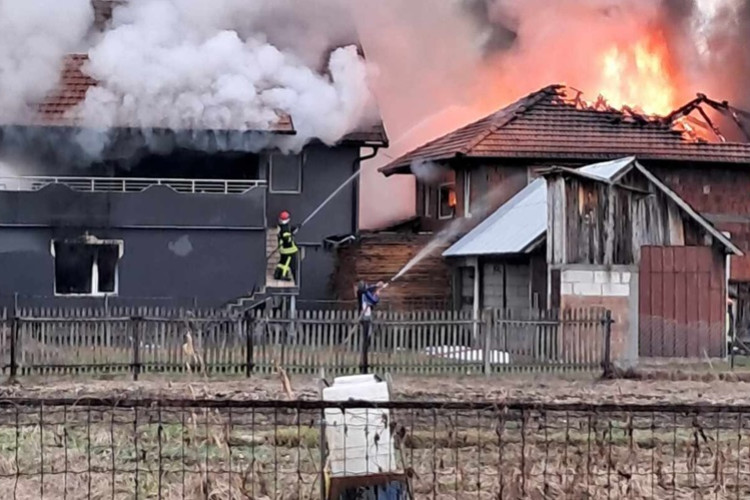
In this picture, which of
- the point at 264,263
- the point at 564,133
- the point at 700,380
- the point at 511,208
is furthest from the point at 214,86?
the point at 700,380

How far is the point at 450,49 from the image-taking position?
3459cm

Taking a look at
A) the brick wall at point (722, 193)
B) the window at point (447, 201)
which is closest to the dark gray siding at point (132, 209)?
the window at point (447, 201)

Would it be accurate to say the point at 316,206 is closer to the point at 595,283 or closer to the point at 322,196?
the point at 322,196

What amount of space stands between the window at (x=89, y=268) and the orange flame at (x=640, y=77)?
1482cm

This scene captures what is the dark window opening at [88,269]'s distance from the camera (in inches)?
983

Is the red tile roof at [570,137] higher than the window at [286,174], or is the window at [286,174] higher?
the red tile roof at [570,137]

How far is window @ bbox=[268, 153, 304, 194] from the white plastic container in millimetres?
19367

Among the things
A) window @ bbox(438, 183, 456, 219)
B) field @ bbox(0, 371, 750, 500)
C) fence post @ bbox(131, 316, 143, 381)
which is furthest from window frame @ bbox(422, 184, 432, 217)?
field @ bbox(0, 371, 750, 500)

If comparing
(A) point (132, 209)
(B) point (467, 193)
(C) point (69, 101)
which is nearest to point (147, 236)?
(A) point (132, 209)

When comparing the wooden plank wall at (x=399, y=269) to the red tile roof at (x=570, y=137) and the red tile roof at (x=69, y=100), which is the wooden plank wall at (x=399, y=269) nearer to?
the red tile roof at (x=570, y=137)

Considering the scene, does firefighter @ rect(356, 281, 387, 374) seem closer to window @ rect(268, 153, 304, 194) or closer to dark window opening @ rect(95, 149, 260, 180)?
window @ rect(268, 153, 304, 194)

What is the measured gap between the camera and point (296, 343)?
711 inches

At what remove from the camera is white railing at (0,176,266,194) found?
81.8ft

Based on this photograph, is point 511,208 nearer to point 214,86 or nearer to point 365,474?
point 214,86
